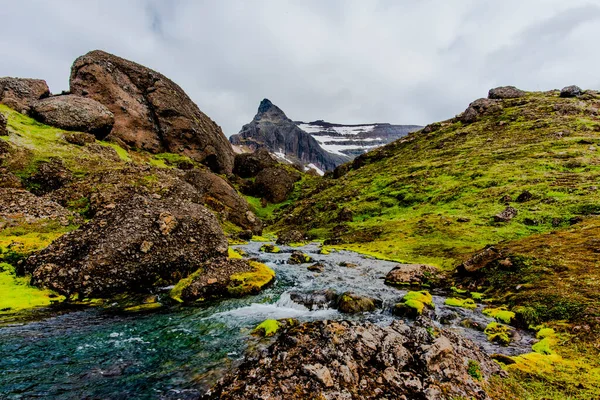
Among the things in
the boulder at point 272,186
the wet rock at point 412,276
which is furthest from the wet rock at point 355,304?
the boulder at point 272,186

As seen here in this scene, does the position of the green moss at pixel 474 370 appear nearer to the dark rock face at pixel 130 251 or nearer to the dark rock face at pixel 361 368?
the dark rock face at pixel 361 368

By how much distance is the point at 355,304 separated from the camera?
17562mm

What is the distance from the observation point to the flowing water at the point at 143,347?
9195 mm

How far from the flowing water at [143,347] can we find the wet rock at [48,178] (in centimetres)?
2385

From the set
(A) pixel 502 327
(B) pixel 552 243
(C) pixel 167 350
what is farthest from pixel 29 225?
(B) pixel 552 243

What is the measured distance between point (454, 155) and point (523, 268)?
206 feet

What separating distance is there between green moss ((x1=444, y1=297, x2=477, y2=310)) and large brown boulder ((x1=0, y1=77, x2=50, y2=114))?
208ft

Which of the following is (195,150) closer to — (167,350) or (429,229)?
(429,229)

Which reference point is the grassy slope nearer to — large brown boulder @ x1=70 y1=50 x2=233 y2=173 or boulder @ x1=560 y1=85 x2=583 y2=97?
boulder @ x1=560 y1=85 x2=583 y2=97

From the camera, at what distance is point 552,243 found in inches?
839

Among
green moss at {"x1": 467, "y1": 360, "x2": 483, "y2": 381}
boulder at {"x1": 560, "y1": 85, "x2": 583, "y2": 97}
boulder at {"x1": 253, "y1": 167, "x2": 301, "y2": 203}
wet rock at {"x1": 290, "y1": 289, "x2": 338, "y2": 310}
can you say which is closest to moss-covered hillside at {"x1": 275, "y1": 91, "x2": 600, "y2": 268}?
boulder at {"x1": 560, "y1": 85, "x2": 583, "y2": 97}

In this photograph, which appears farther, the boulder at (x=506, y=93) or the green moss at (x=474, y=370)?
the boulder at (x=506, y=93)

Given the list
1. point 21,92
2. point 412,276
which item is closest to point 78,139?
point 21,92

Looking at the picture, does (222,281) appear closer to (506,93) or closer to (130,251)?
(130,251)
